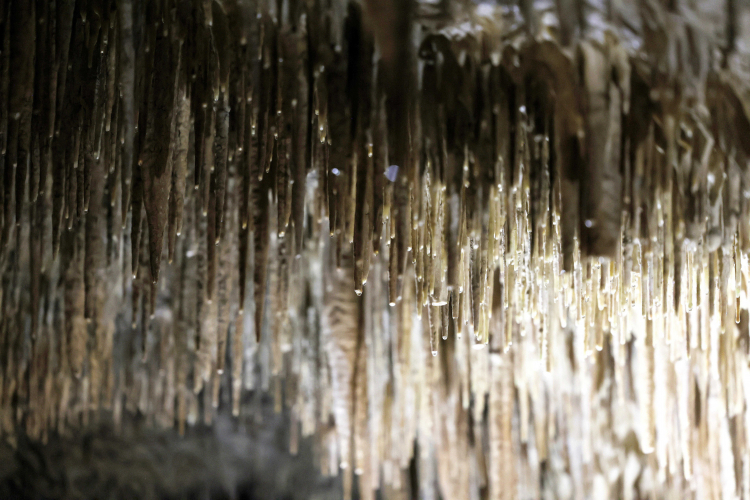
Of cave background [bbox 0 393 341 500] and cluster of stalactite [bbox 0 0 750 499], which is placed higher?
cluster of stalactite [bbox 0 0 750 499]

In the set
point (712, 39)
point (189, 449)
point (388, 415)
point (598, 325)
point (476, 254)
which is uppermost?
point (712, 39)

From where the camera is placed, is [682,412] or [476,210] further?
[682,412]

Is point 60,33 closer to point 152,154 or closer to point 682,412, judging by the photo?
point 152,154

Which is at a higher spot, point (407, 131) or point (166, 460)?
point (407, 131)

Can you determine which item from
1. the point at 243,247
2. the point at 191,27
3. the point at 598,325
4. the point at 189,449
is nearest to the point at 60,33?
the point at 191,27

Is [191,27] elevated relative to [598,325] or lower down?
elevated

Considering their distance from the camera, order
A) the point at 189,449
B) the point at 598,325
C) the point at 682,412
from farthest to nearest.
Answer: the point at 189,449 → the point at 682,412 → the point at 598,325

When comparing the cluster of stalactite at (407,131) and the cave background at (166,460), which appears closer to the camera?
the cluster of stalactite at (407,131)

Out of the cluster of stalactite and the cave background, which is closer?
the cluster of stalactite

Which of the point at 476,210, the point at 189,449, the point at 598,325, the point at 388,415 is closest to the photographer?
the point at 476,210

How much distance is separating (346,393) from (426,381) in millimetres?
359

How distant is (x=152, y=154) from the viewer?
1084 millimetres

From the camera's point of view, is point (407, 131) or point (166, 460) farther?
point (166, 460)

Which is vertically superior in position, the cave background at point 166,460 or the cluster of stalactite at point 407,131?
the cluster of stalactite at point 407,131
